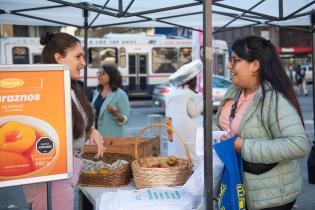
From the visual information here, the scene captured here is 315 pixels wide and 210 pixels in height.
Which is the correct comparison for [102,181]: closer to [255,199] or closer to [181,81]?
[255,199]

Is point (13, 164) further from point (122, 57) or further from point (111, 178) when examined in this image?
point (122, 57)

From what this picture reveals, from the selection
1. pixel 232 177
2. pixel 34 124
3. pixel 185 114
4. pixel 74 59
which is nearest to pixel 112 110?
pixel 185 114

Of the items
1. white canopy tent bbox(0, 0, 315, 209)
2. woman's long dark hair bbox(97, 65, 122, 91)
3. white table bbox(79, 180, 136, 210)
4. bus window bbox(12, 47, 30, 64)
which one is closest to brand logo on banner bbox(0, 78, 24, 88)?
white table bbox(79, 180, 136, 210)

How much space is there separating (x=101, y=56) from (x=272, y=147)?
56.5 ft

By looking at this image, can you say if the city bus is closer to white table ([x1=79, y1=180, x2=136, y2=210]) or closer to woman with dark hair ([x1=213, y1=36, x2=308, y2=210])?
white table ([x1=79, y1=180, x2=136, y2=210])

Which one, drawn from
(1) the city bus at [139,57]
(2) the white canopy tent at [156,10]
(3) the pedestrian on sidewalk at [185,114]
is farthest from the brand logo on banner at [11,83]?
(1) the city bus at [139,57]

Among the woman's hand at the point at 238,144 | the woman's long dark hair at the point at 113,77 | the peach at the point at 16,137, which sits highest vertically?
the woman's long dark hair at the point at 113,77

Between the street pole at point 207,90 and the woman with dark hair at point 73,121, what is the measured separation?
689 mm

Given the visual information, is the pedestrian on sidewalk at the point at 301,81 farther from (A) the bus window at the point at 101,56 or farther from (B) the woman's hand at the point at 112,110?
(B) the woman's hand at the point at 112,110

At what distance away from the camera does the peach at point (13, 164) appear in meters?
2.01

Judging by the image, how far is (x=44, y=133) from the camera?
210 cm

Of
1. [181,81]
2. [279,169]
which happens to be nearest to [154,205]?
[279,169]

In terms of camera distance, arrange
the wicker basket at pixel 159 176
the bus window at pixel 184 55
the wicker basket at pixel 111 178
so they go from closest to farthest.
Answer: the wicker basket at pixel 159 176
the wicker basket at pixel 111 178
the bus window at pixel 184 55

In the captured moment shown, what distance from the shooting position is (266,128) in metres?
2.36
